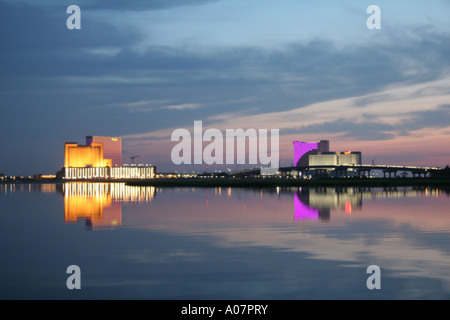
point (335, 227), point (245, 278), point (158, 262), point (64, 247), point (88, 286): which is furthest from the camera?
point (335, 227)

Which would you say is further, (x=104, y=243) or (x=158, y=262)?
(x=104, y=243)
